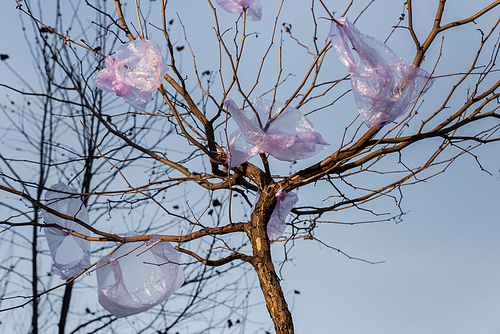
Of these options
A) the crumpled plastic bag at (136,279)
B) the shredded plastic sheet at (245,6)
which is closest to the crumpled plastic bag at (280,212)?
the crumpled plastic bag at (136,279)

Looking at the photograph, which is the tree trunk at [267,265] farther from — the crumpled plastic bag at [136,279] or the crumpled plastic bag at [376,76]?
the crumpled plastic bag at [376,76]

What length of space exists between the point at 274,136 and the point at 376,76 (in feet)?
1.91

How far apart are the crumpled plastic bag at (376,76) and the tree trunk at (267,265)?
75 cm

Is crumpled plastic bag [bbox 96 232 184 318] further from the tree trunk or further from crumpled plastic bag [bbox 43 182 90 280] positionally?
the tree trunk

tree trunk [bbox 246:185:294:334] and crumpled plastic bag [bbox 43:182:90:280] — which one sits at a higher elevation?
crumpled plastic bag [bbox 43:182:90:280]

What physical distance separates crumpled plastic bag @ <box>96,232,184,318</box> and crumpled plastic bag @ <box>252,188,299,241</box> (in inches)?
24.7

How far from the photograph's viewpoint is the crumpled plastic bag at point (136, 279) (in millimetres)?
2244

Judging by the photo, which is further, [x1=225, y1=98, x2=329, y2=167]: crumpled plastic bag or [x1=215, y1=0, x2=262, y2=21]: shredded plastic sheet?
[x1=215, y1=0, x2=262, y2=21]: shredded plastic sheet

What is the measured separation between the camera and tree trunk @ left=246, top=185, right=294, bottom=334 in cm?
199

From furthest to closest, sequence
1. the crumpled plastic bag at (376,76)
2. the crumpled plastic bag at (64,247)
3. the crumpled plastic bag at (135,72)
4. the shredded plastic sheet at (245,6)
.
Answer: the crumpled plastic bag at (64,247) < the shredded plastic sheet at (245,6) < the crumpled plastic bag at (135,72) < the crumpled plastic bag at (376,76)

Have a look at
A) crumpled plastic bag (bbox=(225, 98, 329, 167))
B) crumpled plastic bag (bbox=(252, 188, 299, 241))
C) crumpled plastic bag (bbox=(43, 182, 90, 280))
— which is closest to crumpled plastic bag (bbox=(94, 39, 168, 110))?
crumpled plastic bag (bbox=(225, 98, 329, 167))

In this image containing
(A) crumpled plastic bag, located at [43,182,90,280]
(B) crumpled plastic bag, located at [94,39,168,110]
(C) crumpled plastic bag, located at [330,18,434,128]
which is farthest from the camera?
(A) crumpled plastic bag, located at [43,182,90,280]

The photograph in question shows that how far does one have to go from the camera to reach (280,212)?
2.41 meters

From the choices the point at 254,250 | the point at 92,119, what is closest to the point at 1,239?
the point at 92,119
